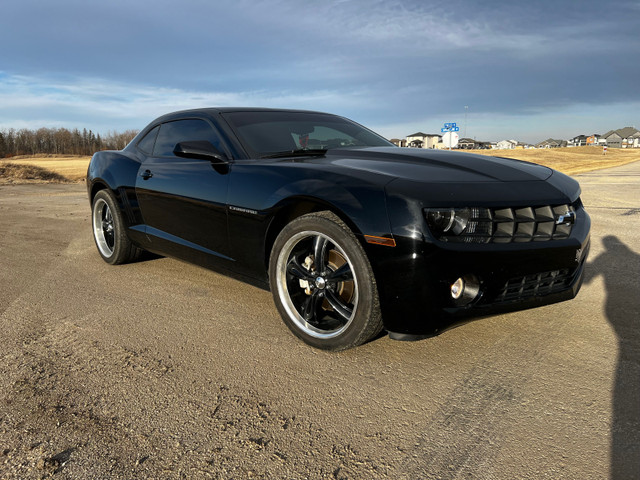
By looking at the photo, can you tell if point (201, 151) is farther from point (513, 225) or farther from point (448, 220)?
point (513, 225)

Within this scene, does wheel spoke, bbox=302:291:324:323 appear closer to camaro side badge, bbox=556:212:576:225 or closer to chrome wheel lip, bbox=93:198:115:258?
camaro side badge, bbox=556:212:576:225

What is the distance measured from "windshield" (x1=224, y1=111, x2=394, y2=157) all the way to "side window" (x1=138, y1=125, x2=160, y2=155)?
0.99 m

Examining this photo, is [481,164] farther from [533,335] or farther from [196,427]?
[196,427]

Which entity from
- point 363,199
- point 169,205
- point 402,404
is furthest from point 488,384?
point 169,205

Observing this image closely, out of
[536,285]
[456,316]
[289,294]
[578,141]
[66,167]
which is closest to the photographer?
[456,316]

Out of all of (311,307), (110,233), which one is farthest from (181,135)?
(311,307)

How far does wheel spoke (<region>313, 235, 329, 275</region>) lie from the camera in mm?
2697

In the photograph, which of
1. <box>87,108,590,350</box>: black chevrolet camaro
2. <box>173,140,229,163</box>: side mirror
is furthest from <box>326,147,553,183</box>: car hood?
<box>173,140,229,163</box>: side mirror

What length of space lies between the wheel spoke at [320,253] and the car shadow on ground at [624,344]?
1476 millimetres

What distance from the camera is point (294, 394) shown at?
2.19 meters

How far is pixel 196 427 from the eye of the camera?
6.31 feet

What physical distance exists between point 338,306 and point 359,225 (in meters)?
0.50

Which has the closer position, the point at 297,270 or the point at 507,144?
the point at 297,270

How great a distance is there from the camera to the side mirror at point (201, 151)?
10.7 ft
